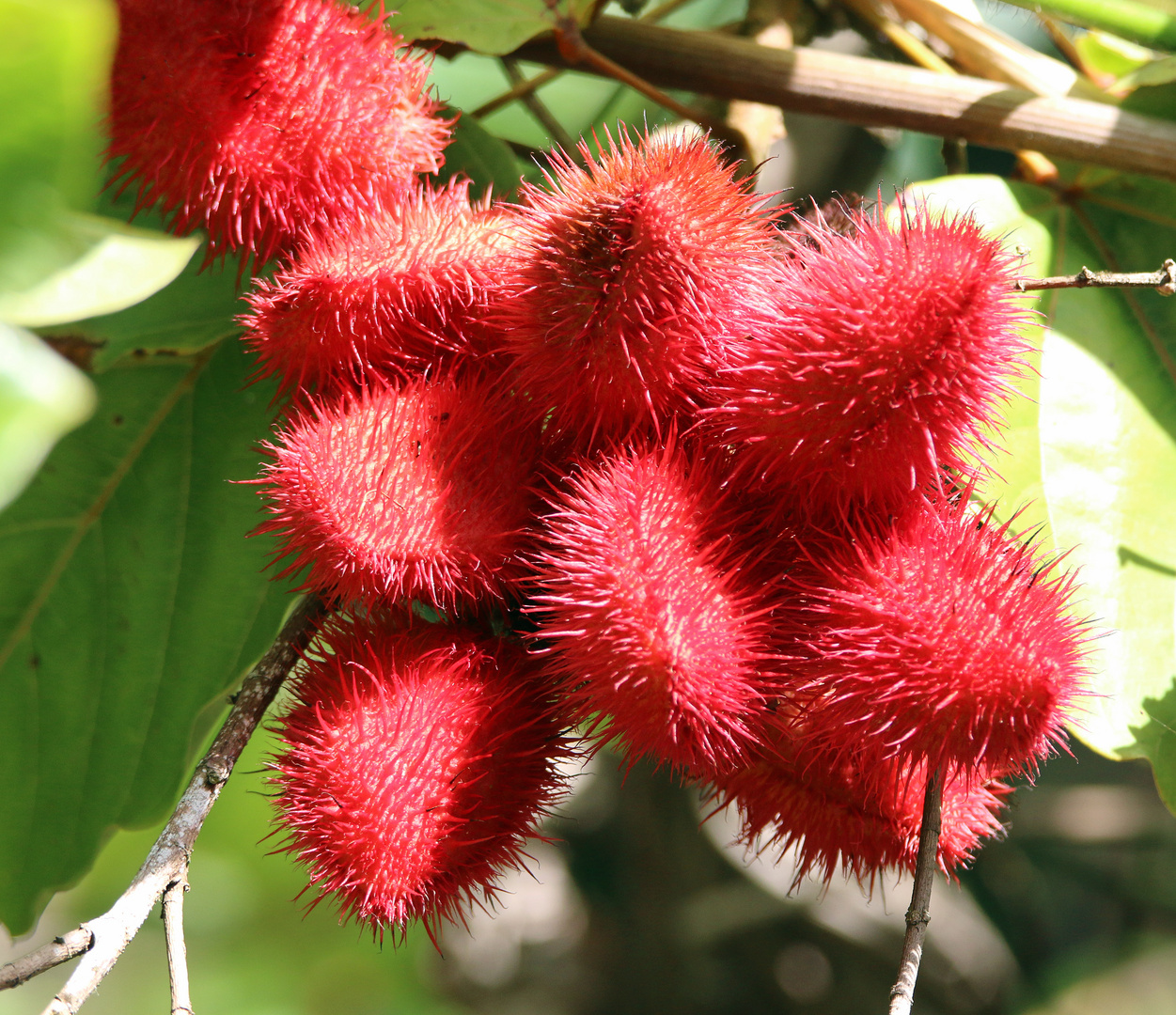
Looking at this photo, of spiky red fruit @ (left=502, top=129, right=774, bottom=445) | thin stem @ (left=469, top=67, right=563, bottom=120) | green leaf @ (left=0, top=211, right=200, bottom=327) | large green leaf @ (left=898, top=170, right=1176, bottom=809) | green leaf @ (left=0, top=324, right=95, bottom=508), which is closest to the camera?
green leaf @ (left=0, top=324, right=95, bottom=508)

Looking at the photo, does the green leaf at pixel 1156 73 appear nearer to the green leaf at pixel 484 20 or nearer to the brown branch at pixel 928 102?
the brown branch at pixel 928 102

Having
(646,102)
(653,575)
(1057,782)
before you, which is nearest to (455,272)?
(653,575)

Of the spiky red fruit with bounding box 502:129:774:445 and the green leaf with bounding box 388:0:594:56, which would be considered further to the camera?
the green leaf with bounding box 388:0:594:56

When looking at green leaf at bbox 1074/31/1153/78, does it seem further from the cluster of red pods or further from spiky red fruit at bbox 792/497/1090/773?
spiky red fruit at bbox 792/497/1090/773

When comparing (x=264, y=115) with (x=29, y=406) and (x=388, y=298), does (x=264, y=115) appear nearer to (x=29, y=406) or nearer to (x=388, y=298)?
(x=388, y=298)

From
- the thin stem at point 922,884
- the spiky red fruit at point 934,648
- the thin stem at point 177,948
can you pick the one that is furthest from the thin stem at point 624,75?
the thin stem at point 177,948

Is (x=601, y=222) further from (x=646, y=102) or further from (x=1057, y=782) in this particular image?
(x=1057, y=782)

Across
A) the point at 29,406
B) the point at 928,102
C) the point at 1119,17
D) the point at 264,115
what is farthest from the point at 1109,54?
the point at 29,406

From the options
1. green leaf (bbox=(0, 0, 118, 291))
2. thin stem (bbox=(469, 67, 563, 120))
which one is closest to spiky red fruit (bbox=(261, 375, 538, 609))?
green leaf (bbox=(0, 0, 118, 291))
